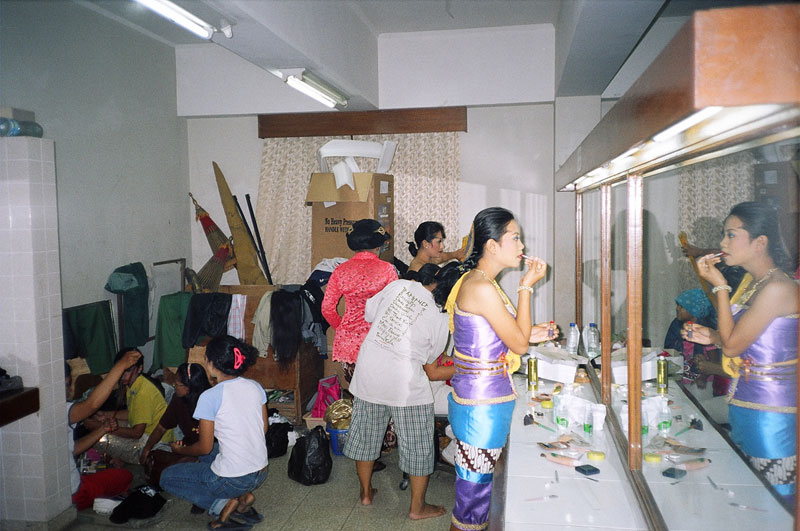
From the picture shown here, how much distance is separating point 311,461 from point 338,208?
235 centimetres

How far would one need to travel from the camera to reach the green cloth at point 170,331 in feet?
16.2

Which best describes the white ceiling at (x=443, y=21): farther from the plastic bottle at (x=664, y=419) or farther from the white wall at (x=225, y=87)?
the plastic bottle at (x=664, y=419)

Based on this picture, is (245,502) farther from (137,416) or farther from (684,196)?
(684,196)

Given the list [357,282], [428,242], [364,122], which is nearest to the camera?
[357,282]

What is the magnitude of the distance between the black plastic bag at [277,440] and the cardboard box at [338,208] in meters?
1.67

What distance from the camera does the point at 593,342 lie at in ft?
10.4

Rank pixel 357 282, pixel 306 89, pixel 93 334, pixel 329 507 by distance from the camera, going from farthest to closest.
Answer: pixel 93 334, pixel 306 89, pixel 357 282, pixel 329 507

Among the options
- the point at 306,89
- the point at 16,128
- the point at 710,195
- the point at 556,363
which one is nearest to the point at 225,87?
Result: the point at 306,89

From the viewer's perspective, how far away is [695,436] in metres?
1.60

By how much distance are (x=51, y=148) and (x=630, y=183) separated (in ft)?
9.40

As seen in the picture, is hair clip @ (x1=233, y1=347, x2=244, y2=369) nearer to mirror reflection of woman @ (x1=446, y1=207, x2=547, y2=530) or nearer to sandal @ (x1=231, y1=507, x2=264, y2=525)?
sandal @ (x1=231, y1=507, x2=264, y2=525)

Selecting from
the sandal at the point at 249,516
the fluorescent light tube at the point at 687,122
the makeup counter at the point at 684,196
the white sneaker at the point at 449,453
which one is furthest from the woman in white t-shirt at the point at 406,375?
the fluorescent light tube at the point at 687,122

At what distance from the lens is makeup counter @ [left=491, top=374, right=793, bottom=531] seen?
1.22 meters

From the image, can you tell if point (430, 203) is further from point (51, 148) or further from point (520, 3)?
point (51, 148)
